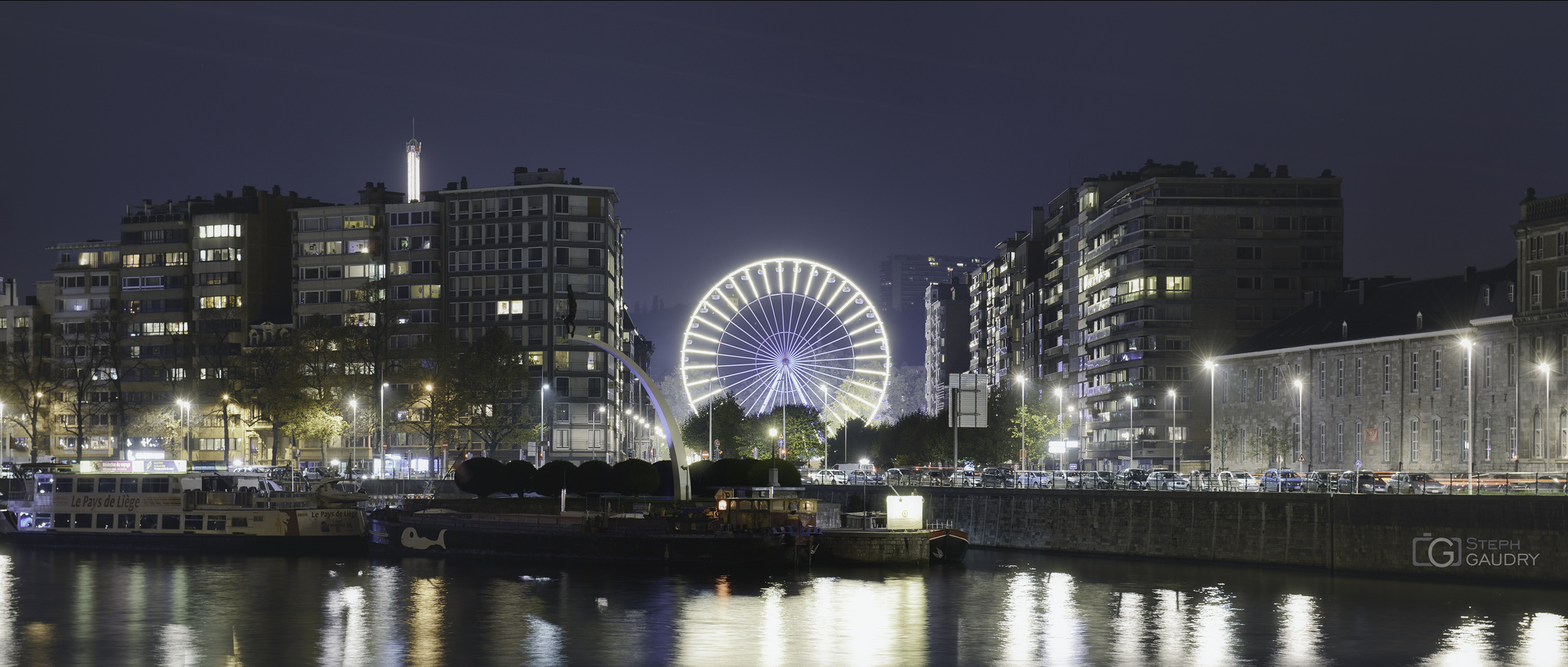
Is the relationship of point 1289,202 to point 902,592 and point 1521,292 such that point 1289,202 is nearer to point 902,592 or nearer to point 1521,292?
point 1521,292

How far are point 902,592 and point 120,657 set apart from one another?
122ft

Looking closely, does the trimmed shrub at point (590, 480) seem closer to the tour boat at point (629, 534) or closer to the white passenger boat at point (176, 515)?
the tour boat at point (629, 534)

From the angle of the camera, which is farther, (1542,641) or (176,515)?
Result: (176,515)

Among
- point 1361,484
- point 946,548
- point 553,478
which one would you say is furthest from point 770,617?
point 553,478

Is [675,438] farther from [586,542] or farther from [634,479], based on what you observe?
[586,542]

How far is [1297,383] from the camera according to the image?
13200 cm

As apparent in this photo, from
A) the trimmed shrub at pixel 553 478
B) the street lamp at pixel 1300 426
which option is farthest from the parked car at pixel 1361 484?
the trimmed shrub at pixel 553 478

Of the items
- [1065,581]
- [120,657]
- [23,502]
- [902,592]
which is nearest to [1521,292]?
[1065,581]

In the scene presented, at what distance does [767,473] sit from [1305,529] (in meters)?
39.0

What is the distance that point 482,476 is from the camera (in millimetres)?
114062

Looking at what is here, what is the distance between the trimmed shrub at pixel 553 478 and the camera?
365ft

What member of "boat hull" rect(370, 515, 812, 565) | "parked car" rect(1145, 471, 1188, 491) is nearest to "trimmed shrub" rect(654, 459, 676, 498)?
"boat hull" rect(370, 515, 812, 565)

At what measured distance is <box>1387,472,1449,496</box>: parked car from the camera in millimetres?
83869

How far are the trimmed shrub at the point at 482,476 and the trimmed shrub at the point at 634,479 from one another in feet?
32.7
